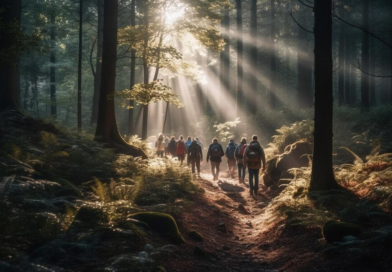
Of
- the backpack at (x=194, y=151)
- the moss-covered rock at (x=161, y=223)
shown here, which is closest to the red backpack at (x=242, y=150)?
the backpack at (x=194, y=151)

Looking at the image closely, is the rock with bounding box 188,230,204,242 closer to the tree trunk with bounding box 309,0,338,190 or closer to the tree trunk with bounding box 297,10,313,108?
the tree trunk with bounding box 309,0,338,190

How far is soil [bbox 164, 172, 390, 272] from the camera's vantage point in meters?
5.36

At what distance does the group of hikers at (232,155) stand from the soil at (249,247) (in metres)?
3.32

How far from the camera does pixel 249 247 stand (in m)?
7.25

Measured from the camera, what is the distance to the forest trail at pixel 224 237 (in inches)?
229

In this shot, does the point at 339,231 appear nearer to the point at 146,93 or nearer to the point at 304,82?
the point at 146,93

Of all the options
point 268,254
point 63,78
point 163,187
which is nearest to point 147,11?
point 163,187

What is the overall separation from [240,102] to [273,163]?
14.1 m

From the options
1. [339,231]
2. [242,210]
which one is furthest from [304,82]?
[339,231]

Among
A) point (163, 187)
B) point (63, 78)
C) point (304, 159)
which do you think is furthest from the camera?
point (63, 78)

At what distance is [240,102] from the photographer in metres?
28.5

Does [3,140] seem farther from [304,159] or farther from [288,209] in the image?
[304,159]

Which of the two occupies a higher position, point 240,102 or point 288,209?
point 240,102

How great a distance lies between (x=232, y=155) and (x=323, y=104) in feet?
33.4
